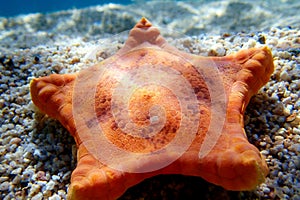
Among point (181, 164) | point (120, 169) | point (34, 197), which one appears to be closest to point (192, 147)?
point (181, 164)

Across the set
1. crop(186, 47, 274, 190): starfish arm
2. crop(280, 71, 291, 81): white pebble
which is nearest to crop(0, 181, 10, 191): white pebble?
crop(186, 47, 274, 190): starfish arm

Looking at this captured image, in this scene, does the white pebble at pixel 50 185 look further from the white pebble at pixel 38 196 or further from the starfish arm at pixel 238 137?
the starfish arm at pixel 238 137

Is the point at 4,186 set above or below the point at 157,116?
below

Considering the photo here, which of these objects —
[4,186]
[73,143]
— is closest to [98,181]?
[73,143]

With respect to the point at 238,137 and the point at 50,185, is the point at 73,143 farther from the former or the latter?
the point at 238,137

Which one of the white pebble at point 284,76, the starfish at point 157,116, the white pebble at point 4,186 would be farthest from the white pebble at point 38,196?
the white pebble at point 284,76

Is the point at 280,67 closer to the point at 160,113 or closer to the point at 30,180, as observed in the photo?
the point at 160,113

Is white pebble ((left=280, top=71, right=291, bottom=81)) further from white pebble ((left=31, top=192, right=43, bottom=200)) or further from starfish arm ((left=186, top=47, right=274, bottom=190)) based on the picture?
white pebble ((left=31, top=192, right=43, bottom=200))
